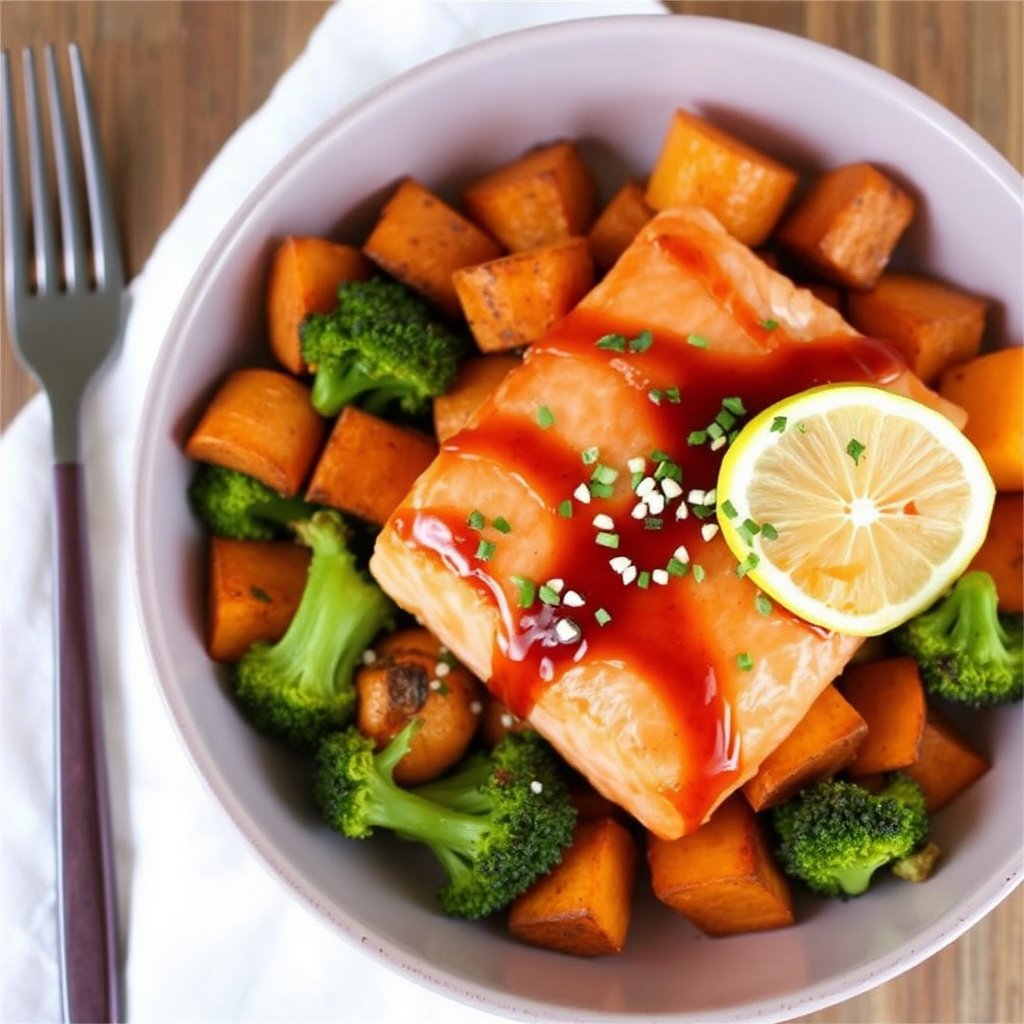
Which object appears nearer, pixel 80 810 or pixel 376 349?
pixel 376 349

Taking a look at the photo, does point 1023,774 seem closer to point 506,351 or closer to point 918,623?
point 918,623

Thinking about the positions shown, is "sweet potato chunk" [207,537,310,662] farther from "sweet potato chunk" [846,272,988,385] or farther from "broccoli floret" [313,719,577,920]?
"sweet potato chunk" [846,272,988,385]

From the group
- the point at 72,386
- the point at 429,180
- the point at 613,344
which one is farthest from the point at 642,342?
the point at 72,386

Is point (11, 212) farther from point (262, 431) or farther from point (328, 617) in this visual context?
point (328, 617)

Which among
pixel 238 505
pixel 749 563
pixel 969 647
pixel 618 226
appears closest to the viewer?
pixel 749 563

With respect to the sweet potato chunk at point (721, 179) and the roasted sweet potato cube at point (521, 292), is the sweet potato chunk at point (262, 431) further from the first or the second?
the sweet potato chunk at point (721, 179)

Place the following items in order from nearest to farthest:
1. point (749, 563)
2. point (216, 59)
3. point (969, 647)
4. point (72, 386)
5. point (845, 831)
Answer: point (749, 563)
point (845, 831)
point (969, 647)
point (72, 386)
point (216, 59)

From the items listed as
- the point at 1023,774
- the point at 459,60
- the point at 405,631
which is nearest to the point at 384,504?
the point at 405,631
